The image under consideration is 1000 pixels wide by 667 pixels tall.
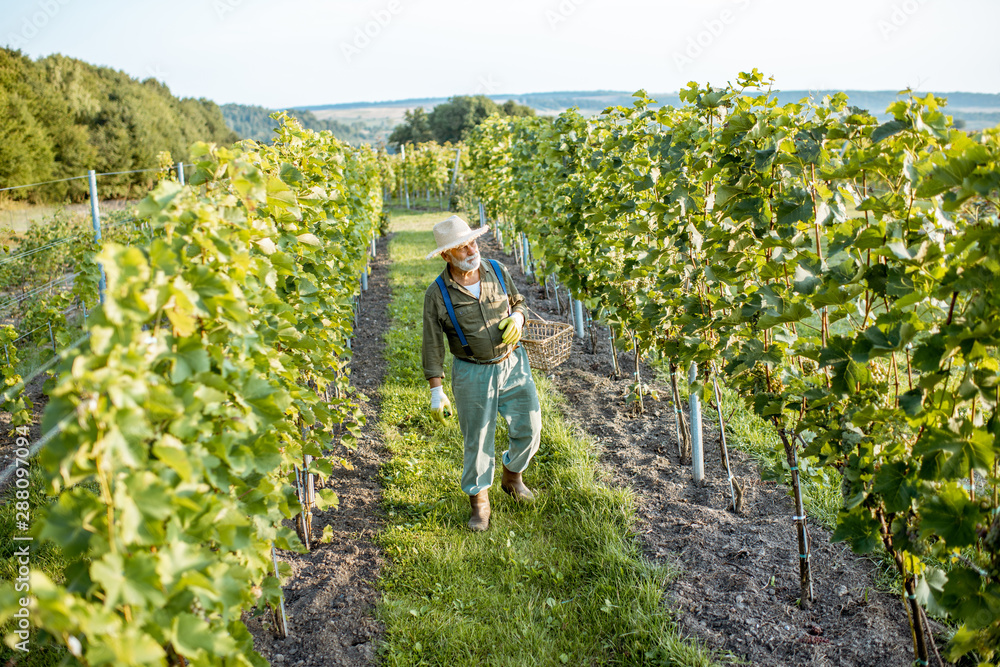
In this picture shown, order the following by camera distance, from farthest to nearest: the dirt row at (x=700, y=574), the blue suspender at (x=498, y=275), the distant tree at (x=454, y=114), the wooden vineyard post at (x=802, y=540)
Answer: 1. the distant tree at (x=454, y=114)
2. the blue suspender at (x=498, y=275)
3. the wooden vineyard post at (x=802, y=540)
4. the dirt row at (x=700, y=574)

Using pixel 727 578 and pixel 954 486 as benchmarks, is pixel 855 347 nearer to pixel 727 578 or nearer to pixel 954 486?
pixel 954 486

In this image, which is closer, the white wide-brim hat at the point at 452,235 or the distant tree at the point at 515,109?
the white wide-brim hat at the point at 452,235

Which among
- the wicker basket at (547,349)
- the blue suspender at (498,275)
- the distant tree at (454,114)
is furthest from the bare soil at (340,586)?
the distant tree at (454,114)

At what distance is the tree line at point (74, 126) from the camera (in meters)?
24.3

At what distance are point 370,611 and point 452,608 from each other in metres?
0.41

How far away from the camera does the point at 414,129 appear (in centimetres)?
5097

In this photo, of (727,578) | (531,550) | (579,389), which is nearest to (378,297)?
(579,389)

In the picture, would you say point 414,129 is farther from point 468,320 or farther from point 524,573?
point 524,573

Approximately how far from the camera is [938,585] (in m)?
2.05

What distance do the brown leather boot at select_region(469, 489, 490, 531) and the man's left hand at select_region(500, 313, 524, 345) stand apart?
3.11ft

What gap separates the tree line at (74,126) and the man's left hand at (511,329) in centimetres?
2336

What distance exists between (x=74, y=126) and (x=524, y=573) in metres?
35.6

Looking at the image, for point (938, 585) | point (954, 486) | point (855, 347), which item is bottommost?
point (938, 585)

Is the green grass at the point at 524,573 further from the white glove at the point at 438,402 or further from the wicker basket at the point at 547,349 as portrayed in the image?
the white glove at the point at 438,402
